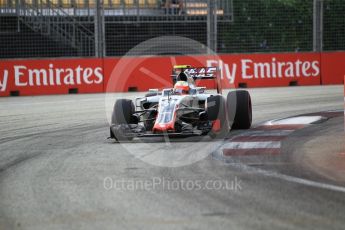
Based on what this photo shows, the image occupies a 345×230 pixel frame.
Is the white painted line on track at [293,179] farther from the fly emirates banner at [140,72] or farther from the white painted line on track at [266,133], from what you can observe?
the fly emirates banner at [140,72]

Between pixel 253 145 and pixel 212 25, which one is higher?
pixel 212 25

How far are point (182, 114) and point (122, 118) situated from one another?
0.92 m

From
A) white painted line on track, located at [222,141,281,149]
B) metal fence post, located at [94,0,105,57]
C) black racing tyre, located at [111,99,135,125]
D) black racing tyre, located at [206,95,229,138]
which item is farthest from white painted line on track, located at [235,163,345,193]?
metal fence post, located at [94,0,105,57]

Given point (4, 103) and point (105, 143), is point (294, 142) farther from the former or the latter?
point (4, 103)

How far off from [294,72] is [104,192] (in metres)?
17.3

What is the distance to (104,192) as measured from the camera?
6.85 meters

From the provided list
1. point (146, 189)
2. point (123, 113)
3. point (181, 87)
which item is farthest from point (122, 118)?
point (146, 189)

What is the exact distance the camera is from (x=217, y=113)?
429 inches

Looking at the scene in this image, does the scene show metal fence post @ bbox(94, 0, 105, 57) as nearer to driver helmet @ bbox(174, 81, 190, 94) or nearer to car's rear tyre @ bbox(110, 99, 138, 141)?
driver helmet @ bbox(174, 81, 190, 94)

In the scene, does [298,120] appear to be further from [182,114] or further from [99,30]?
[99,30]

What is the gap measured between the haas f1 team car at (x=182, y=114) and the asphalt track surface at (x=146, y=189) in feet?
0.97

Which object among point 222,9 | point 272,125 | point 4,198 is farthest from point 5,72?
point 4,198

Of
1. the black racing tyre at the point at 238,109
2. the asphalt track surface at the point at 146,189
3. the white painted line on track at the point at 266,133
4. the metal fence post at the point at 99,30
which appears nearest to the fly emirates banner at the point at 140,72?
the metal fence post at the point at 99,30

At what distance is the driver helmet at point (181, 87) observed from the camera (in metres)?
11.5
